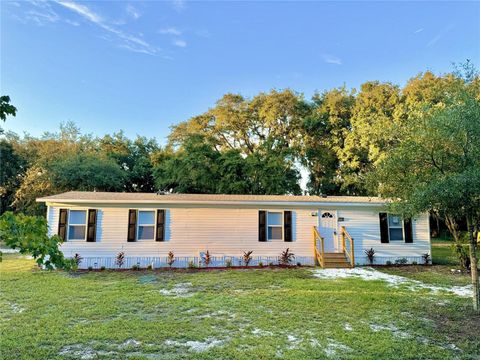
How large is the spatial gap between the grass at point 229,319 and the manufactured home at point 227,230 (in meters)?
2.37

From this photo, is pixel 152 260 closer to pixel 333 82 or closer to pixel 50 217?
pixel 50 217

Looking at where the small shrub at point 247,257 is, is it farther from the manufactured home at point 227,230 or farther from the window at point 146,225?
the window at point 146,225

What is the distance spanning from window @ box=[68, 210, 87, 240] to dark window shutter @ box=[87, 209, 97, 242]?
0.19 m

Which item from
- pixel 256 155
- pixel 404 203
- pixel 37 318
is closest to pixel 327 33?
pixel 256 155

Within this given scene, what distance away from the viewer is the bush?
2.42 meters

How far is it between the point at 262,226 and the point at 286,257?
1.55 metres

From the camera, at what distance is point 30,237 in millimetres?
2479

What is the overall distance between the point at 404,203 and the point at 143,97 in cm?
1846

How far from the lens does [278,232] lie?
12969 mm

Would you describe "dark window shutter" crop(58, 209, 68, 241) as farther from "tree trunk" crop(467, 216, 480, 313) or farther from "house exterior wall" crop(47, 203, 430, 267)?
"tree trunk" crop(467, 216, 480, 313)

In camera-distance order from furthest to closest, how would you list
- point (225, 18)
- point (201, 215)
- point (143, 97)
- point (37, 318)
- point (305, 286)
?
point (143, 97)
point (225, 18)
point (201, 215)
point (305, 286)
point (37, 318)

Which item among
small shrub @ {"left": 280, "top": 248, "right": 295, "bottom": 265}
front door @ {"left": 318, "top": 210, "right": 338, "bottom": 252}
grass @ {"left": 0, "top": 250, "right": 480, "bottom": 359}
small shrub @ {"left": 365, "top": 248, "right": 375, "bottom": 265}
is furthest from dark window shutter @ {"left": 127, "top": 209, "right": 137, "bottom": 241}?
small shrub @ {"left": 365, "top": 248, "right": 375, "bottom": 265}

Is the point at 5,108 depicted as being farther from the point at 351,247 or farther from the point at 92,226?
the point at 351,247

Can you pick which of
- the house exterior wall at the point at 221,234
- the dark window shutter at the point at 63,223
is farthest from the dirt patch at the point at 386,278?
the dark window shutter at the point at 63,223
